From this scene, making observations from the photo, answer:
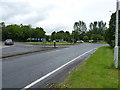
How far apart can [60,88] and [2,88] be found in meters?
1.99

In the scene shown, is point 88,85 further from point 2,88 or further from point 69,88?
point 2,88

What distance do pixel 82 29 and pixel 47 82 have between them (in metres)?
133

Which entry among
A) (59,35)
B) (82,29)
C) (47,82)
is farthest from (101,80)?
(82,29)

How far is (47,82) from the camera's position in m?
6.96

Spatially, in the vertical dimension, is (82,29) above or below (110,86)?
above

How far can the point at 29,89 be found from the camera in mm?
5984

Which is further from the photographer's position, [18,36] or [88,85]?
[18,36]

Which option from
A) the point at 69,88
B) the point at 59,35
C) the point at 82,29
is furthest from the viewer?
the point at 82,29

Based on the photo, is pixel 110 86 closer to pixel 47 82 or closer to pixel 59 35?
pixel 47 82

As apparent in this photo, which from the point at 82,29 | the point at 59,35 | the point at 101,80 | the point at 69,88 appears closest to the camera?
the point at 69,88

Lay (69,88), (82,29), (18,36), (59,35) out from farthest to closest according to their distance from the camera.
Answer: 1. (82,29)
2. (59,35)
3. (18,36)
4. (69,88)

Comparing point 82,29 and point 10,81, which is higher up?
point 82,29

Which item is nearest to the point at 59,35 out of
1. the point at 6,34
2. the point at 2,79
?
the point at 6,34

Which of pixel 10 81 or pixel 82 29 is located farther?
pixel 82 29
